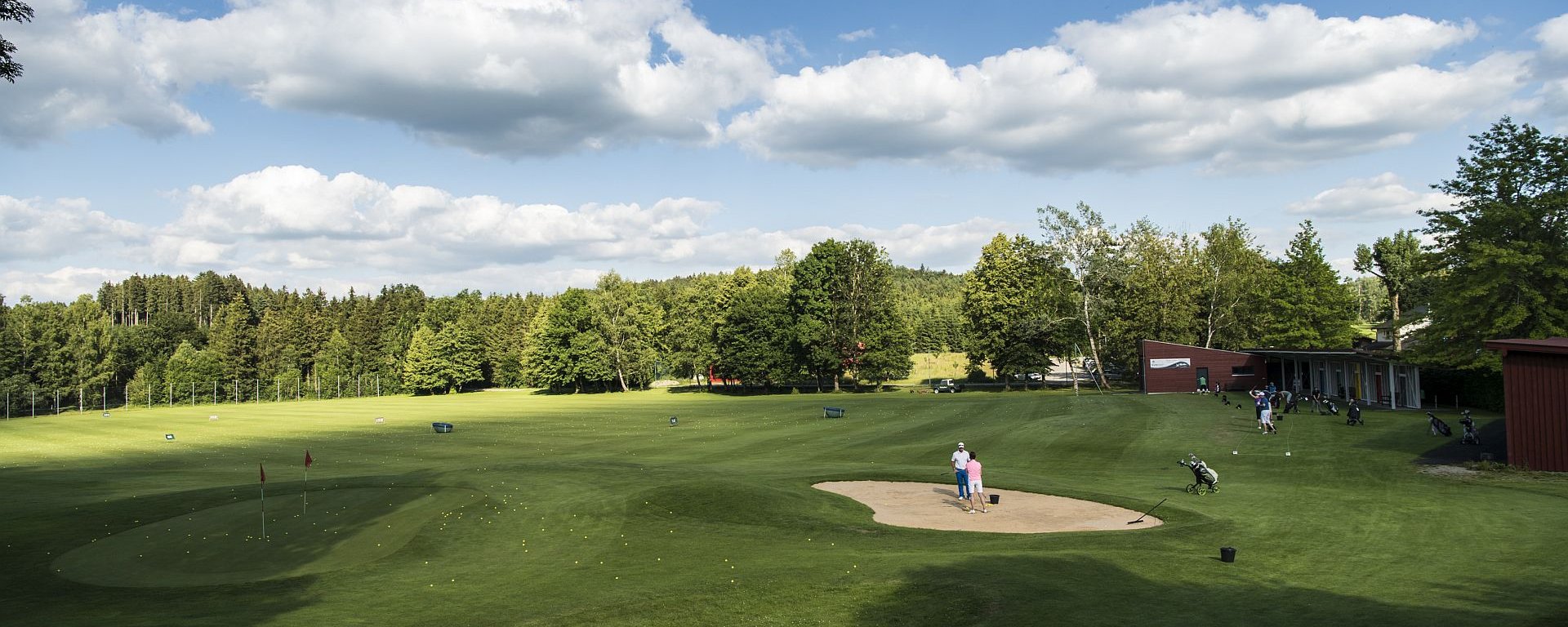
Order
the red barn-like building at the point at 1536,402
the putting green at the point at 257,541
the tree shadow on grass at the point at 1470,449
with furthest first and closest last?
the tree shadow on grass at the point at 1470,449
the red barn-like building at the point at 1536,402
the putting green at the point at 257,541

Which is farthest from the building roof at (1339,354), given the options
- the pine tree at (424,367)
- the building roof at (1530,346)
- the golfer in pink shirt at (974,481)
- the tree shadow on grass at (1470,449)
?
the pine tree at (424,367)

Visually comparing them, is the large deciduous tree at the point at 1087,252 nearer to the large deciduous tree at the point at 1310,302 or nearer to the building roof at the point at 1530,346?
the large deciduous tree at the point at 1310,302

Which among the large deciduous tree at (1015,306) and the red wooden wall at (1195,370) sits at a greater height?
the large deciduous tree at (1015,306)

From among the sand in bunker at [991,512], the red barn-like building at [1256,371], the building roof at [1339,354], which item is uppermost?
→ the building roof at [1339,354]

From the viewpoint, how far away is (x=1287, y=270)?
8275 cm

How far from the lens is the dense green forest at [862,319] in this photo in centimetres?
4753

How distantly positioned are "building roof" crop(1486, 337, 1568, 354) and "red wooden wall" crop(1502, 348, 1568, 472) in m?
0.19

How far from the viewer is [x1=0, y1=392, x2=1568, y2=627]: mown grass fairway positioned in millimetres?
15125

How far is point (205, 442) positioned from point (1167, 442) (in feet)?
208

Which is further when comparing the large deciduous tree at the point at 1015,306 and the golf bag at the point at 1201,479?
the large deciduous tree at the point at 1015,306

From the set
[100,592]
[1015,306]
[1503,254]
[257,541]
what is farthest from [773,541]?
[1015,306]

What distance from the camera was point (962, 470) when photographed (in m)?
26.4

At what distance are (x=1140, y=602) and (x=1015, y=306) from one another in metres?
81.9

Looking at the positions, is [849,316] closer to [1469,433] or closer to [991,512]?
[1469,433]
